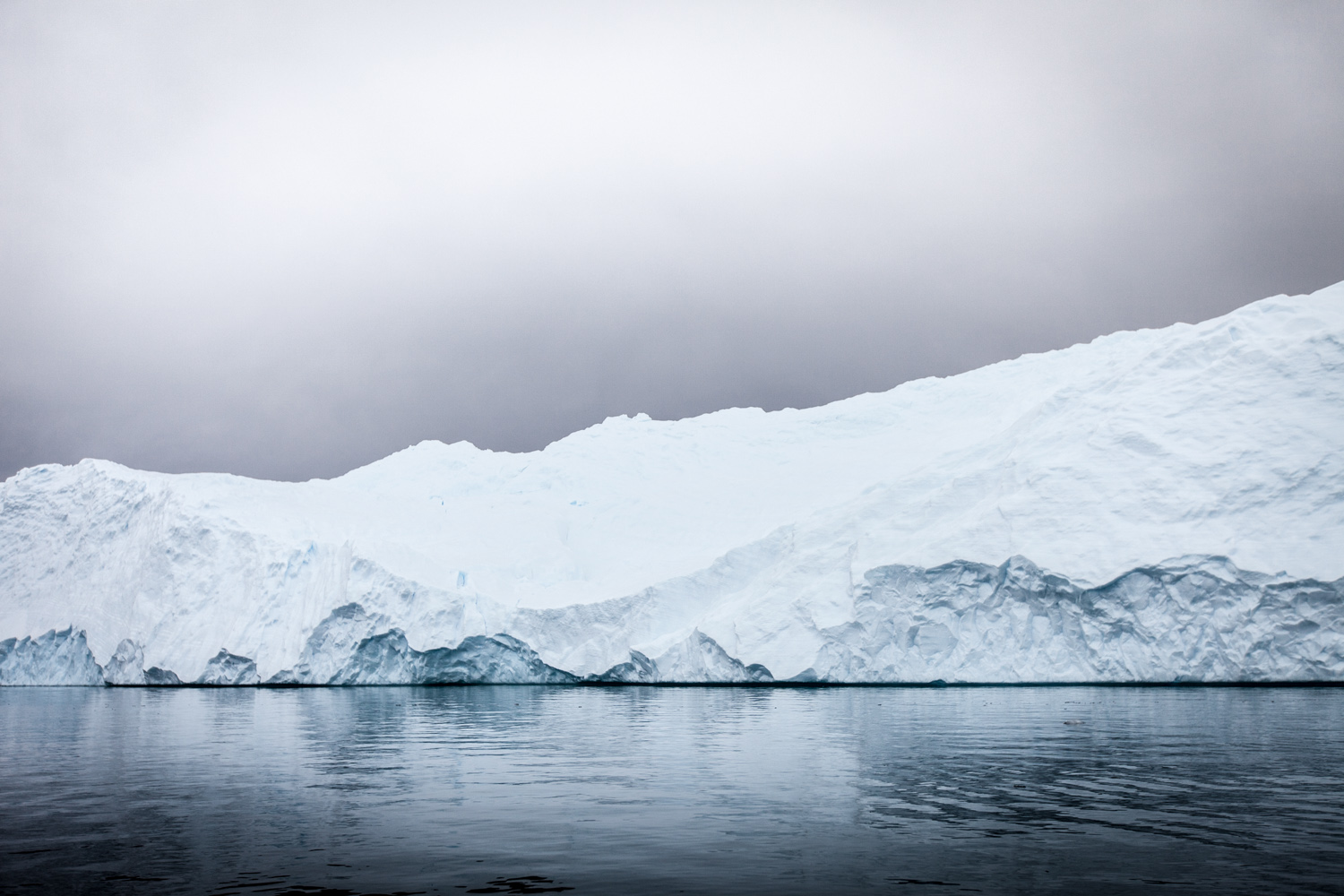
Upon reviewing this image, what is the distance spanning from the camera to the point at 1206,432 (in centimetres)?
3656

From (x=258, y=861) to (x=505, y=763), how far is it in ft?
21.6

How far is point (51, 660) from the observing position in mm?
50062

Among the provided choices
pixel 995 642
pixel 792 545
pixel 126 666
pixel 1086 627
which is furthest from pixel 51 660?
pixel 1086 627

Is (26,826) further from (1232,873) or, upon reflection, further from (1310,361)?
(1310,361)

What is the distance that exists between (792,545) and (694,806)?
3349 cm

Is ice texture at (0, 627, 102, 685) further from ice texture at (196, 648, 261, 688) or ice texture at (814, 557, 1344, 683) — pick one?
ice texture at (814, 557, 1344, 683)

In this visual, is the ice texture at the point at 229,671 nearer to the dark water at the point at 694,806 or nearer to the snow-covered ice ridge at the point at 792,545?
the snow-covered ice ridge at the point at 792,545

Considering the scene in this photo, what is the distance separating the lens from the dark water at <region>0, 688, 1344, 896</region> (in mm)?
6953

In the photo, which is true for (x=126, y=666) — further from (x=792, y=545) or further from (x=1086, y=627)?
(x=1086, y=627)

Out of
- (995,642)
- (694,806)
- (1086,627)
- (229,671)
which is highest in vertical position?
(1086,627)

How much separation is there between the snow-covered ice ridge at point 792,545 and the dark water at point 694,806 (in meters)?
13.5

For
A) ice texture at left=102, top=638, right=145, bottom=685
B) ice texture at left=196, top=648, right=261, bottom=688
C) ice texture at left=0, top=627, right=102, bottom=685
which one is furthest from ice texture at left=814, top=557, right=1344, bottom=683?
ice texture at left=0, top=627, right=102, bottom=685


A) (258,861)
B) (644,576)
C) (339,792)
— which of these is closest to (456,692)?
(644,576)

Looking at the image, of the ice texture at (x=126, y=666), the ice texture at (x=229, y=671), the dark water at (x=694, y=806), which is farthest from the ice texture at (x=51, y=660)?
the dark water at (x=694, y=806)
